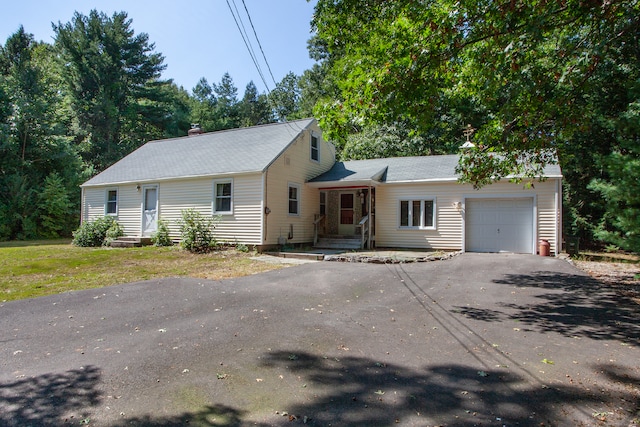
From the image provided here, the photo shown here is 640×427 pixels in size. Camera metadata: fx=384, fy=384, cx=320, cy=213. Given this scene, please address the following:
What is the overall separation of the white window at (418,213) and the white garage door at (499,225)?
1.32 m

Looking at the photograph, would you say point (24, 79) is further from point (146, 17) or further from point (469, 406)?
point (469, 406)

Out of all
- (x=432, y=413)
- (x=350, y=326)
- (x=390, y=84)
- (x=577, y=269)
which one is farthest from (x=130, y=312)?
(x=577, y=269)

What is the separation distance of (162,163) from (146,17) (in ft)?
35.8

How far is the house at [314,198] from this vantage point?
14.1 meters

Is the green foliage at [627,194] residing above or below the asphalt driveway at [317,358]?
above

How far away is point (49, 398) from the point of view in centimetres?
296

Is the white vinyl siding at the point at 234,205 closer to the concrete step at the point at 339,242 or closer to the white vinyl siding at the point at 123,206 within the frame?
the white vinyl siding at the point at 123,206

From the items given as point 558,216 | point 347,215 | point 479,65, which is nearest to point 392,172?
point 347,215

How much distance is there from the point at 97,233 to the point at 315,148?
33.9 ft

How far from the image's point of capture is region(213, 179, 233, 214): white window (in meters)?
14.9

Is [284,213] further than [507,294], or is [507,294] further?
[284,213]

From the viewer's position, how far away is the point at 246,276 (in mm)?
8961

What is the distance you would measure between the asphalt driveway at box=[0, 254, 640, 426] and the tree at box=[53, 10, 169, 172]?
1209 inches

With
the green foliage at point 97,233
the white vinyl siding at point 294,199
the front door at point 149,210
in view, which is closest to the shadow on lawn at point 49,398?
the white vinyl siding at point 294,199
